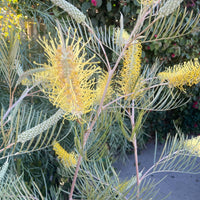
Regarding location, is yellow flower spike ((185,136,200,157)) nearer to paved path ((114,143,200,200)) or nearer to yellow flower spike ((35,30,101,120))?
yellow flower spike ((35,30,101,120))

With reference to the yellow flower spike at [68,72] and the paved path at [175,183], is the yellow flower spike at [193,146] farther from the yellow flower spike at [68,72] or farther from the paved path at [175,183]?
the paved path at [175,183]

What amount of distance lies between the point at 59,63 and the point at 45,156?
1224 millimetres

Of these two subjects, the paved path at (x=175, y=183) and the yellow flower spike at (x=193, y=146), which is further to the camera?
the paved path at (x=175, y=183)

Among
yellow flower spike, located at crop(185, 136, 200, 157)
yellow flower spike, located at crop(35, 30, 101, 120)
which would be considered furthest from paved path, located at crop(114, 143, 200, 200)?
yellow flower spike, located at crop(35, 30, 101, 120)

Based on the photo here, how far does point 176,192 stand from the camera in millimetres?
1630

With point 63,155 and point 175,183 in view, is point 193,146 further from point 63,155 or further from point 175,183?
point 175,183

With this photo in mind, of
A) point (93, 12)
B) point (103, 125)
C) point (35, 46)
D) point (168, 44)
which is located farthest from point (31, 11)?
point (103, 125)

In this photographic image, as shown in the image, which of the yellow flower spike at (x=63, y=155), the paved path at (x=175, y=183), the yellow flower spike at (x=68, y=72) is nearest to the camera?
the yellow flower spike at (x=68, y=72)

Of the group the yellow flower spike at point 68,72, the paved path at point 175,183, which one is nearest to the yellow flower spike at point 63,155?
the yellow flower spike at point 68,72

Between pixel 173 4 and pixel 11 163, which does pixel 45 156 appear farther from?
pixel 173 4

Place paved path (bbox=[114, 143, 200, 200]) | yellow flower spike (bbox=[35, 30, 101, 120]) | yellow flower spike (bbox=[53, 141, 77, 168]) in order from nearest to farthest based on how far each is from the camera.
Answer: yellow flower spike (bbox=[35, 30, 101, 120]), yellow flower spike (bbox=[53, 141, 77, 168]), paved path (bbox=[114, 143, 200, 200])

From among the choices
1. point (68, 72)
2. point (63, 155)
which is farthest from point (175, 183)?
point (68, 72)

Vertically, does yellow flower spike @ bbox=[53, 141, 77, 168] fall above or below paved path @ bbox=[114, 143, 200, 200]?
above

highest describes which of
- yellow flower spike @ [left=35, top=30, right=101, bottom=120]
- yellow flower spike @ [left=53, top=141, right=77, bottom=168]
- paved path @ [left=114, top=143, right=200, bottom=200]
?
yellow flower spike @ [left=35, top=30, right=101, bottom=120]
